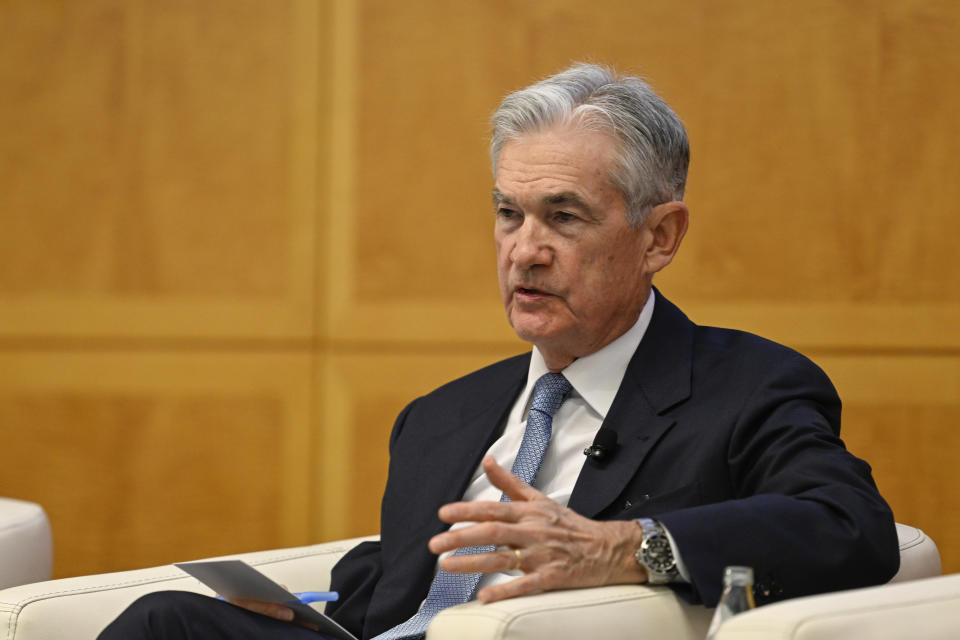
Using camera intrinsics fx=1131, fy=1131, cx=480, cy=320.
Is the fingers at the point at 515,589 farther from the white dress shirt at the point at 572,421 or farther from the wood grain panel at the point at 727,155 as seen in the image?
the wood grain panel at the point at 727,155

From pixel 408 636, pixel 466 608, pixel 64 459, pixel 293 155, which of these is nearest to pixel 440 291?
pixel 293 155

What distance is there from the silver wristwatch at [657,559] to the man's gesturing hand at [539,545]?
11 mm

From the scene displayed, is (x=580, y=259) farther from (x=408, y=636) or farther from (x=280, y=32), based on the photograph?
(x=280, y=32)

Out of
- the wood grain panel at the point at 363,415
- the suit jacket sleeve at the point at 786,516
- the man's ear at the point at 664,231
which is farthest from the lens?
the wood grain panel at the point at 363,415

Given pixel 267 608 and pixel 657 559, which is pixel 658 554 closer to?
pixel 657 559

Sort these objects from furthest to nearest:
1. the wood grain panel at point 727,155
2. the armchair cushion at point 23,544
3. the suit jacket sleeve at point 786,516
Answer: the wood grain panel at point 727,155 < the armchair cushion at point 23,544 < the suit jacket sleeve at point 786,516

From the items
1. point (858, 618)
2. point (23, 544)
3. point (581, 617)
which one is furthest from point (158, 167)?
point (858, 618)

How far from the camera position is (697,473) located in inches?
65.9

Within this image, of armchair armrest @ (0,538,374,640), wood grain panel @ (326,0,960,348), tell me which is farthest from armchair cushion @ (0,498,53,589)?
wood grain panel @ (326,0,960,348)

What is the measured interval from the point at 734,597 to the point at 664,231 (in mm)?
781

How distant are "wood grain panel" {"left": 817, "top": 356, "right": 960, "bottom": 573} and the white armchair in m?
1.07

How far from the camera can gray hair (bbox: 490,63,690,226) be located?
1.85m

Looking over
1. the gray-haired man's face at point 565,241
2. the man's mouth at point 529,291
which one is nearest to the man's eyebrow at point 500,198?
the gray-haired man's face at point 565,241

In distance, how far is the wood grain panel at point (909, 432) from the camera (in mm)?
2945
